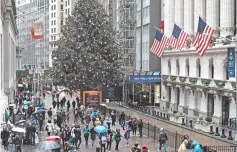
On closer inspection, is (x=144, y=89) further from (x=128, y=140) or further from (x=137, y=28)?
(x=128, y=140)

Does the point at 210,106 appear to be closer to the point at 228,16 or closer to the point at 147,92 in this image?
the point at 228,16

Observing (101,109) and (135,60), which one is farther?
(135,60)

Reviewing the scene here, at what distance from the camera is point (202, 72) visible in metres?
47.9

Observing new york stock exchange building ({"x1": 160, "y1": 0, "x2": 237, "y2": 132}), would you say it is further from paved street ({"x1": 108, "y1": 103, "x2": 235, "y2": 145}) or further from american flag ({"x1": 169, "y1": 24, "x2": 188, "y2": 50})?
american flag ({"x1": 169, "y1": 24, "x2": 188, "y2": 50})

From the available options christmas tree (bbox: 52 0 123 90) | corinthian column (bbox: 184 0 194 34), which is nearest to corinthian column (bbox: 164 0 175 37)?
corinthian column (bbox: 184 0 194 34)

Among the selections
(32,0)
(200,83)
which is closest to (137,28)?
(200,83)

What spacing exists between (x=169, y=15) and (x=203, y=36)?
27141 mm

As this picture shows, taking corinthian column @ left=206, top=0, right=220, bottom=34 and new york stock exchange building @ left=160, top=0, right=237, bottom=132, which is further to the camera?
corinthian column @ left=206, top=0, right=220, bottom=34

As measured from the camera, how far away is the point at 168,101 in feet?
194

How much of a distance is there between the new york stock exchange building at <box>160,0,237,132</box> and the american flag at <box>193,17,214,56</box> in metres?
1.78

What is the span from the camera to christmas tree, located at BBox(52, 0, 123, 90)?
185 feet

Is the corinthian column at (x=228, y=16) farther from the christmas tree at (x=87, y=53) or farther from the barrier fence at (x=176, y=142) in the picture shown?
the christmas tree at (x=87, y=53)

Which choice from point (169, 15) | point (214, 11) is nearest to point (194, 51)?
point (214, 11)

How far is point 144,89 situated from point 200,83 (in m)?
15.9
